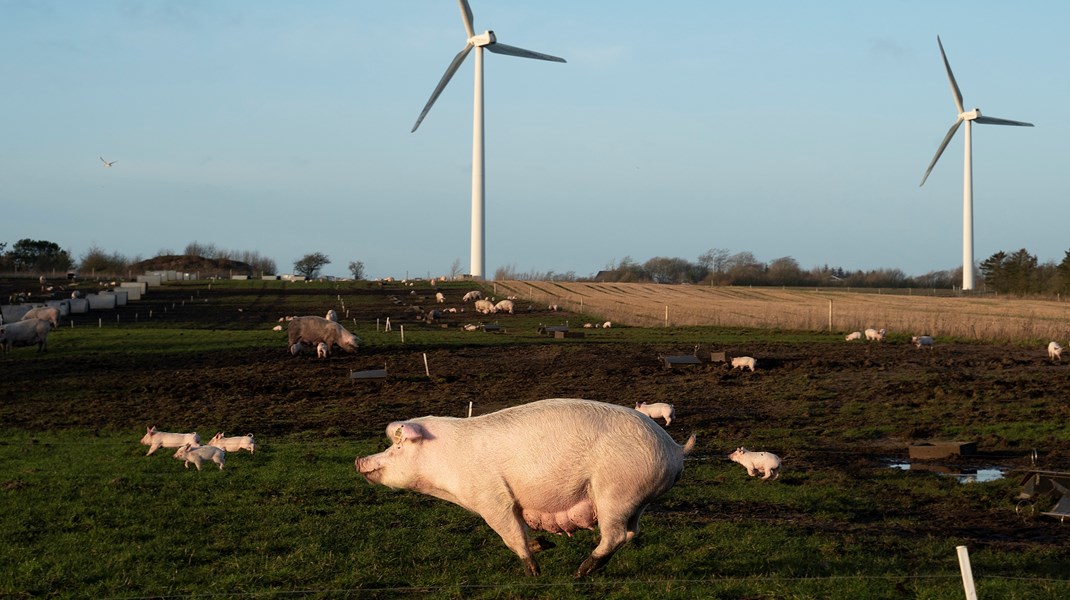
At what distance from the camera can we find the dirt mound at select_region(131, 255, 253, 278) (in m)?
152

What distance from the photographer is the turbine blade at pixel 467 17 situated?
7750 centimetres

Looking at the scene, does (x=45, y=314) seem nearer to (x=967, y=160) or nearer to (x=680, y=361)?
(x=680, y=361)

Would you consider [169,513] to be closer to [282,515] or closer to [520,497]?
[282,515]

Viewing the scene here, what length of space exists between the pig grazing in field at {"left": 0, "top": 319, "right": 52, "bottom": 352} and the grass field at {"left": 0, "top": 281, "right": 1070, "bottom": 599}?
73 cm

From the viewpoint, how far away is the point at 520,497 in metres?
10.1

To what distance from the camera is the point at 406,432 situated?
10367 mm

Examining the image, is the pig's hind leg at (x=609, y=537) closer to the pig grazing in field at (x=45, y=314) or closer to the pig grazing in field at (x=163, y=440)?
the pig grazing in field at (x=163, y=440)

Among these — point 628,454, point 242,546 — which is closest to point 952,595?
point 628,454

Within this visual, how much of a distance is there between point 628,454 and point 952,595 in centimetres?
295

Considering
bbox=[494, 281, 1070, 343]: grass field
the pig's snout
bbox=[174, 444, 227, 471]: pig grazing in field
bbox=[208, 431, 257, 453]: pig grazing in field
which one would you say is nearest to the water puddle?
the pig's snout

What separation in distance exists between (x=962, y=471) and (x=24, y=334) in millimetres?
32468

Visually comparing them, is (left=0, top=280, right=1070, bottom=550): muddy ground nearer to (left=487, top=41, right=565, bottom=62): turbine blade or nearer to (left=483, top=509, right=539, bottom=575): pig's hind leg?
(left=483, top=509, right=539, bottom=575): pig's hind leg

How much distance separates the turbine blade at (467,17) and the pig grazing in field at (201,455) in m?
64.7

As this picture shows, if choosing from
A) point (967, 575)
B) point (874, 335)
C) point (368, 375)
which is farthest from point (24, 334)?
point (967, 575)
